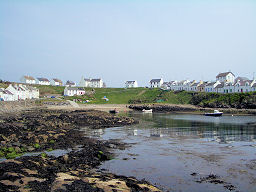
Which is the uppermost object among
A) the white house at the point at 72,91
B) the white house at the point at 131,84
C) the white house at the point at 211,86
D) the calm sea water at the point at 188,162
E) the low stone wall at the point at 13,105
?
the white house at the point at 131,84

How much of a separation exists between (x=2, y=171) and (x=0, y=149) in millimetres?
9712

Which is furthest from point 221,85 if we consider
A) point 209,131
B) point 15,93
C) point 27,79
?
point 27,79

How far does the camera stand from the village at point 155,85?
104994mm

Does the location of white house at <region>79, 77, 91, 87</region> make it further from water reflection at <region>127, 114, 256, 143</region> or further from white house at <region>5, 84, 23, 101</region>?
water reflection at <region>127, 114, 256, 143</region>

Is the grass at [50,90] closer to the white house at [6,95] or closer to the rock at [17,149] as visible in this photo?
the white house at [6,95]

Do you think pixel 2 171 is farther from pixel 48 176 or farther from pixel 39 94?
pixel 39 94

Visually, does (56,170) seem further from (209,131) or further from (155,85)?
(155,85)

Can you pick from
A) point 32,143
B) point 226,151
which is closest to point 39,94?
point 32,143

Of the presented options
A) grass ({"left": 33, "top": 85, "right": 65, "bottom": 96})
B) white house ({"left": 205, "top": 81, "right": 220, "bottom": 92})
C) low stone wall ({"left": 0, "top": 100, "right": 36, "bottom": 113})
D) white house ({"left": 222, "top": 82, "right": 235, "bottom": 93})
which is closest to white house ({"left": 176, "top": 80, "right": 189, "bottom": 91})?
white house ({"left": 205, "top": 81, "right": 220, "bottom": 92})

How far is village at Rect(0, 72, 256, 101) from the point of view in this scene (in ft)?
344

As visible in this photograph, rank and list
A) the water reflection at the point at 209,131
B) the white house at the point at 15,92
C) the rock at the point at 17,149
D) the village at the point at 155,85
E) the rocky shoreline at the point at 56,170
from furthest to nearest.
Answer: the village at the point at 155,85
the white house at the point at 15,92
the water reflection at the point at 209,131
the rock at the point at 17,149
the rocky shoreline at the point at 56,170

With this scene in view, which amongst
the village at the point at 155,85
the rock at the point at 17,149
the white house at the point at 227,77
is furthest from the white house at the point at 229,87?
the rock at the point at 17,149

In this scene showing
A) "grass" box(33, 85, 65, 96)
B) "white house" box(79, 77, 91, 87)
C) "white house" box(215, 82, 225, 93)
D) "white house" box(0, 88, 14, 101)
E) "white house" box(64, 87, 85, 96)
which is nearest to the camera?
"white house" box(0, 88, 14, 101)

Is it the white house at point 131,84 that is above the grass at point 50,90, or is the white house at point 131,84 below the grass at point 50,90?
above
